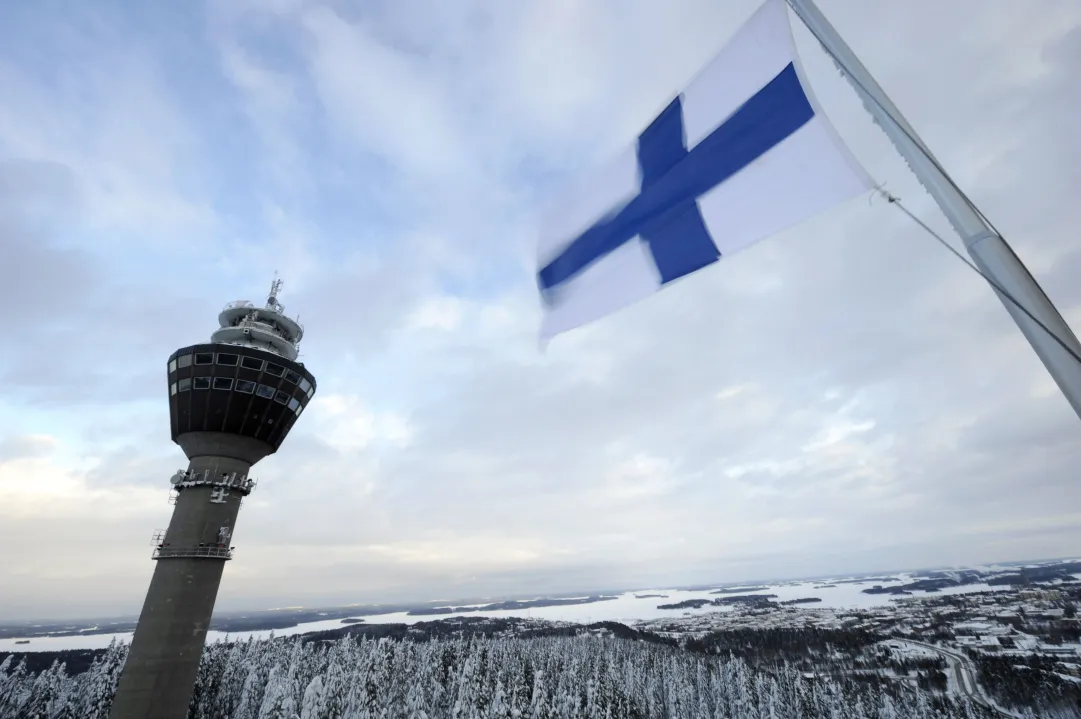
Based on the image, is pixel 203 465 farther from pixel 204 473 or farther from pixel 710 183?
pixel 710 183

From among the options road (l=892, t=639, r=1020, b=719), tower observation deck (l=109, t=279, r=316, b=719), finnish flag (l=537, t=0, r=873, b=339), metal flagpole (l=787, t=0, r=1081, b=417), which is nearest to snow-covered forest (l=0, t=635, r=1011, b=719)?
road (l=892, t=639, r=1020, b=719)

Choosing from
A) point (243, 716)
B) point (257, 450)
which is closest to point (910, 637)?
point (243, 716)

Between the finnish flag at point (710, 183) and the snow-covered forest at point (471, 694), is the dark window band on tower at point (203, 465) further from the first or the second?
the finnish flag at point (710, 183)

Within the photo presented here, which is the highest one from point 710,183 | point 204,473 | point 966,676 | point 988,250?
point 204,473

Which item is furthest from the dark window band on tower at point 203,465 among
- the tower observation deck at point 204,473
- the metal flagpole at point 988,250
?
the metal flagpole at point 988,250

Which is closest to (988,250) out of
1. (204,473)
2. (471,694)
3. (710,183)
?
(710,183)

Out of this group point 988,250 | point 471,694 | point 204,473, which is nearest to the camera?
point 988,250

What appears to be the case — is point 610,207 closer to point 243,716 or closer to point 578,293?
point 578,293
